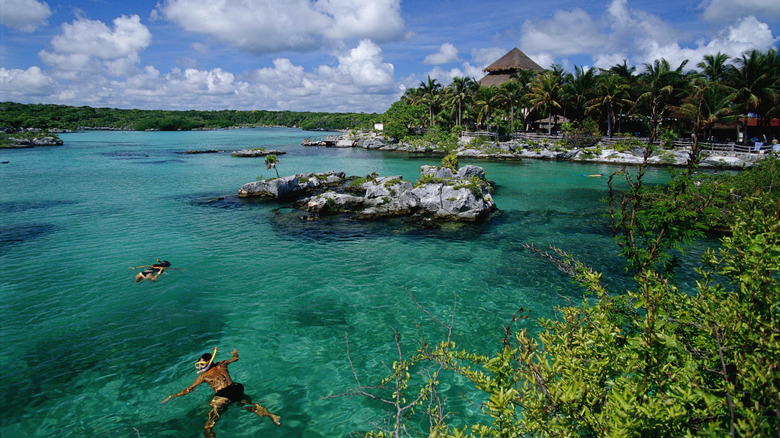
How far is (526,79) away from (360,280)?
6580 cm

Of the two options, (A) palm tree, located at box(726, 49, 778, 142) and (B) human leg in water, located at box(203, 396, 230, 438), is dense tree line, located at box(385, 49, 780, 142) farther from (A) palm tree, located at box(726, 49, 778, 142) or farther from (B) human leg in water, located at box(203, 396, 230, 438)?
(B) human leg in water, located at box(203, 396, 230, 438)

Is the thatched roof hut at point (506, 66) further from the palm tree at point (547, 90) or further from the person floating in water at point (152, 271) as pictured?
the person floating in water at point (152, 271)

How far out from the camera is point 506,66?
9062 cm

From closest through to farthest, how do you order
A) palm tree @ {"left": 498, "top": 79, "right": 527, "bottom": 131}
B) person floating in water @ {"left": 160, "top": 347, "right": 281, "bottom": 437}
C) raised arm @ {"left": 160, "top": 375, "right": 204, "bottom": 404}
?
person floating in water @ {"left": 160, "top": 347, "right": 281, "bottom": 437} → raised arm @ {"left": 160, "top": 375, "right": 204, "bottom": 404} → palm tree @ {"left": 498, "top": 79, "right": 527, "bottom": 131}

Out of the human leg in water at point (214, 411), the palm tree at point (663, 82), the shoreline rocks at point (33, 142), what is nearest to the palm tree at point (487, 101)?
the palm tree at point (663, 82)

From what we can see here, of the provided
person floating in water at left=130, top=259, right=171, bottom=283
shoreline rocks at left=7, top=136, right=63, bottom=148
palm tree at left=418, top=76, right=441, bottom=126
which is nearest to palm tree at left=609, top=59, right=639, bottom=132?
palm tree at left=418, top=76, right=441, bottom=126

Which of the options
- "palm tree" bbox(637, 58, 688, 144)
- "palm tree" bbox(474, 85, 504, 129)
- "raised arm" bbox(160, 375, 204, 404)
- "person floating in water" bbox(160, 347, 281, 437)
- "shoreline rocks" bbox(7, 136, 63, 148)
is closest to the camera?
"person floating in water" bbox(160, 347, 281, 437)

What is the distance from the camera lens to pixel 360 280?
1780cm

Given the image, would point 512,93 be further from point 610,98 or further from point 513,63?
point 513,63

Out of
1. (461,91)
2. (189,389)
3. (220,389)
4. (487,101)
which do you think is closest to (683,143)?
(487,101)

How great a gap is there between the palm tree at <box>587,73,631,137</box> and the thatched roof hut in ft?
93.8

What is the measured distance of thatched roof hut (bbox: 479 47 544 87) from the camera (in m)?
90.2

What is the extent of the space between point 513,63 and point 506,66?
1700mm

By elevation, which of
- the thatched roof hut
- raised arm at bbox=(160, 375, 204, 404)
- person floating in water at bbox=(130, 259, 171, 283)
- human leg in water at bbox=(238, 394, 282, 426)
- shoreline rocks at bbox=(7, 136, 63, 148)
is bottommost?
human leg in water at bbox=(238, 394, 282, 426)
